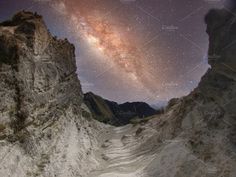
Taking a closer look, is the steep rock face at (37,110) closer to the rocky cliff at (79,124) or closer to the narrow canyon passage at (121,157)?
the rocky cliff at (79,124)

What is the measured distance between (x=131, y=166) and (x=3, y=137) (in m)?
18.7

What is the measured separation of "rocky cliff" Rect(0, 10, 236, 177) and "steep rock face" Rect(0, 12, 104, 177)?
147mm

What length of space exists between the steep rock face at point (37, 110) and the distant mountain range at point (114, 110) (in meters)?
38.7

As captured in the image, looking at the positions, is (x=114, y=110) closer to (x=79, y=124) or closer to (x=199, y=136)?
(x=79, y=124)

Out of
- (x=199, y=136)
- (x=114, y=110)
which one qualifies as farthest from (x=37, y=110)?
(x=114, y=110)

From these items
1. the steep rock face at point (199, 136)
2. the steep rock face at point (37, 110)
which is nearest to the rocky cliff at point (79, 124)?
the steep rock face at point (199, 136)

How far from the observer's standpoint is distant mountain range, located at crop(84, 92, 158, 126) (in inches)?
4475

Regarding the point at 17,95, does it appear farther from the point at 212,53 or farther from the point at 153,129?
the point at 212,53

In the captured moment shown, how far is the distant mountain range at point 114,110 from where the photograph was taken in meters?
114

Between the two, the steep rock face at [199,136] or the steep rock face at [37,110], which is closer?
the steep rock face at [199,136]

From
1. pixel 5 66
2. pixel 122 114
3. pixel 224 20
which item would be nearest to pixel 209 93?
pixel 224 20

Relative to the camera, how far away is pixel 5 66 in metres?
53.2

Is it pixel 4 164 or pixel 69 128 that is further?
pixel 69 128

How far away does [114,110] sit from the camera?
135 m
